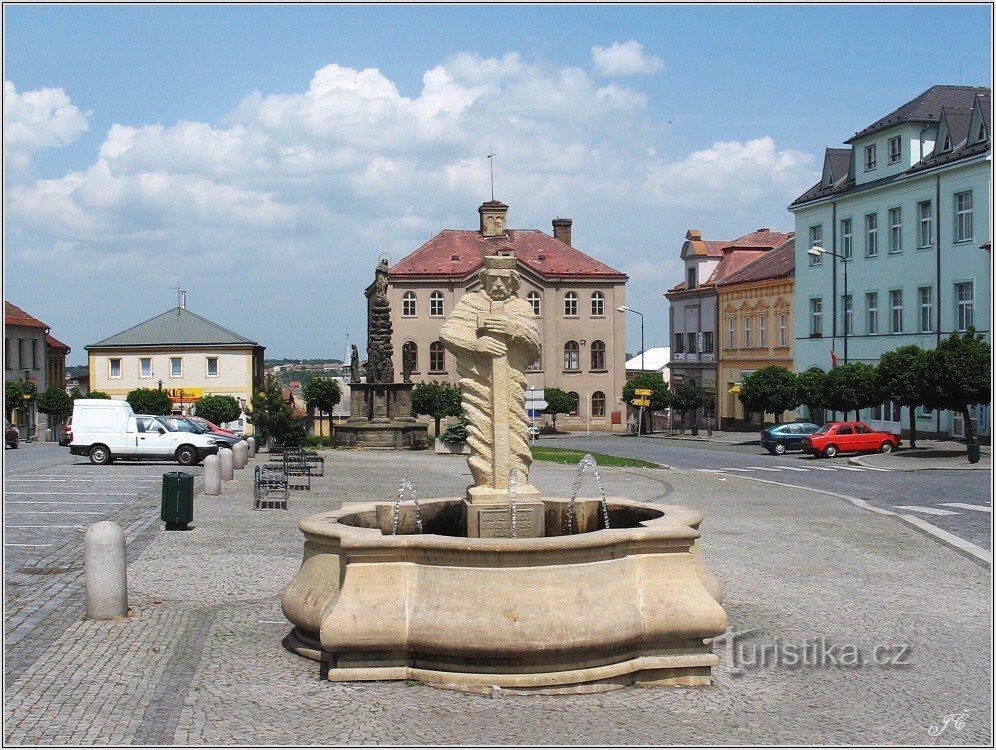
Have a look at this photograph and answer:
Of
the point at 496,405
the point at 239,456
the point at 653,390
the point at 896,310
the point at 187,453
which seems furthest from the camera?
the point at 653,390

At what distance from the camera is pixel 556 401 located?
67938 millimetres

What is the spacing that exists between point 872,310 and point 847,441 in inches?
506

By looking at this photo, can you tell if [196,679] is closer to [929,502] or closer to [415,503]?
[415,503]

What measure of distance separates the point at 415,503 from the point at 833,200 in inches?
1798

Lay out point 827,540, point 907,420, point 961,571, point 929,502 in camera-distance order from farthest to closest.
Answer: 1. point 907,420
2. point 929,502
3. point 827,540
4. point 961,571

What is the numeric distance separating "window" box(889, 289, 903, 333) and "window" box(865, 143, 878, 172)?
5734 mm

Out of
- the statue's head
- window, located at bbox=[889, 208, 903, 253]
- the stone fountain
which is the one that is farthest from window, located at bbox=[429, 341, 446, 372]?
the stone fountain

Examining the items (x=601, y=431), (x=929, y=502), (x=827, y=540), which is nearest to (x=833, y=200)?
(x=601, y=431)

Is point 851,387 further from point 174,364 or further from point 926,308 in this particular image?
point 174,364

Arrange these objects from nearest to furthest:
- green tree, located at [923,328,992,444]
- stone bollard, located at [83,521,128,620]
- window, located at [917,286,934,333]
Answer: stone bollard, located at [83,521,128,620] → green tree, located at [923,328,992,444] → window, located at [917,286,934,333]

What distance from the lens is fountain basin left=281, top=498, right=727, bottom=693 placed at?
305 inches

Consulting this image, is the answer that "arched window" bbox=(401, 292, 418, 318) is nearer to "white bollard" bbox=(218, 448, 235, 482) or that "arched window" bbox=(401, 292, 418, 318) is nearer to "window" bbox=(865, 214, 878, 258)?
"window" bbox=(865, 214, 878, 258)

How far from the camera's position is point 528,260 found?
2958 inches

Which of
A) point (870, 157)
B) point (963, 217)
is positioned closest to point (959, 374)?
→ point (963, 217)
